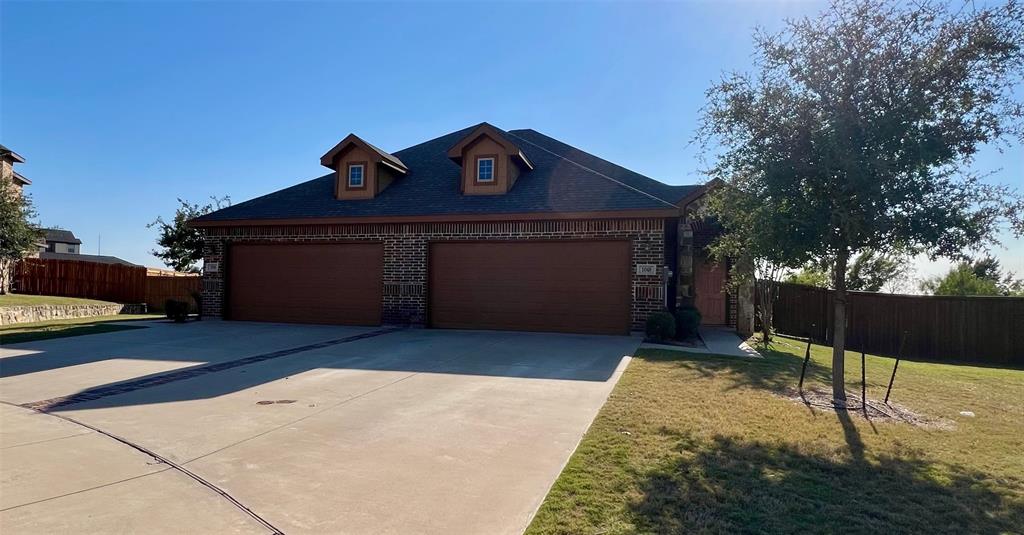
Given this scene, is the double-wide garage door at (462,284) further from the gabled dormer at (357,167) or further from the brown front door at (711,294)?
the brown front door at (711,294)

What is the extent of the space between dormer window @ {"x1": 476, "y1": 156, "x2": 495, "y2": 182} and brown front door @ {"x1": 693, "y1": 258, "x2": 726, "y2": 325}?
298 inches

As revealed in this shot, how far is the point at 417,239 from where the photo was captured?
1483cm

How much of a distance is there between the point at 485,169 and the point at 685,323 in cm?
691

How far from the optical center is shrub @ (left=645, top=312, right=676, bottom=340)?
1219 centimetres

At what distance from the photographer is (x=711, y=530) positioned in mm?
3338

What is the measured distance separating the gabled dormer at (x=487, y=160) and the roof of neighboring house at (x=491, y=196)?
33 centimetres

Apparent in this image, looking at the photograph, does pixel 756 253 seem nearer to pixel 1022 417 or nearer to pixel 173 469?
pixel 1022 417

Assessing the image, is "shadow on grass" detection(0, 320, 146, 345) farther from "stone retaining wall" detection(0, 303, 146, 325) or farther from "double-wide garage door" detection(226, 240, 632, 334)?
"stone retaining wall" detection(0, 303, 146, 325)

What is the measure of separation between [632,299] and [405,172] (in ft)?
28.2

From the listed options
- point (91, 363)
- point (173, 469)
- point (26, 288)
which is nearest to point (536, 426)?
point (173, 469)

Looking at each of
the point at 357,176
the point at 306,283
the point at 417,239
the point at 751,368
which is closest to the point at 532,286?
the point at 417,239

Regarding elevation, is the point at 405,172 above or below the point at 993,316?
above

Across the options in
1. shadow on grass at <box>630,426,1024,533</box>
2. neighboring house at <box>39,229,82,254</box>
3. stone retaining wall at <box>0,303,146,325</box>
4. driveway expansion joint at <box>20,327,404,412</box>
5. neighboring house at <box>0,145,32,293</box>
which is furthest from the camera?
→ neighboring house at <box>39,229,82,254</box>

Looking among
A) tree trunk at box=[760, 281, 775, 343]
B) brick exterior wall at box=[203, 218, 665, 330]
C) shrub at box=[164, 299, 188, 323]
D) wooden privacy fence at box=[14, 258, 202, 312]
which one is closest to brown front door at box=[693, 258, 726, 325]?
tree trunk at box=[760, 281, 775, 343]
